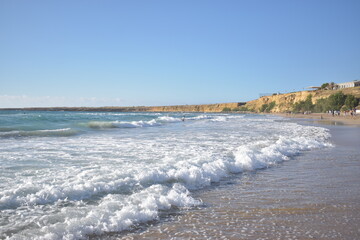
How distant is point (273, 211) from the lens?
4.34 m

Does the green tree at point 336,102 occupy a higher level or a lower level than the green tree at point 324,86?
lower

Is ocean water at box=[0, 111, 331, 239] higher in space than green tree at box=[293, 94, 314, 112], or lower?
lower

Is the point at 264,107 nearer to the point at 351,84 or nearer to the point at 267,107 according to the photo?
the point at 267,107

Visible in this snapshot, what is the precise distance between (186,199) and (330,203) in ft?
7.79

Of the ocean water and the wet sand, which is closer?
the wet sand

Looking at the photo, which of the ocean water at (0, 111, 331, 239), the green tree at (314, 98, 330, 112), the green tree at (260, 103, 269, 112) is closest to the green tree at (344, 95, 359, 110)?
the green tree at (314, 98, 330, 112)

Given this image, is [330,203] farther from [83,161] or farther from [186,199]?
[83,161]

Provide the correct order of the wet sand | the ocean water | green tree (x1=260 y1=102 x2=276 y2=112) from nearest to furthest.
A: the wet sand → the ocean water → green tree (x1=260 y1=102 x2=276 y2=112)

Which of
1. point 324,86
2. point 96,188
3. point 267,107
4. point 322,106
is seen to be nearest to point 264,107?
point 267,107

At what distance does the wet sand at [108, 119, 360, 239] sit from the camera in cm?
358

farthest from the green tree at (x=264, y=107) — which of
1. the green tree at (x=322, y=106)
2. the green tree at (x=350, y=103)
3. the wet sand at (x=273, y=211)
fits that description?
the wet sand at (x=273, y=211)

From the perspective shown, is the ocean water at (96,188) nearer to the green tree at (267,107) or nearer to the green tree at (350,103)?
the green tree at (350,103)

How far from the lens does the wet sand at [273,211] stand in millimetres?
3578

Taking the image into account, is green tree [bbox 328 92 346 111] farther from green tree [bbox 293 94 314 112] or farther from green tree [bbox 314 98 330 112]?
green tree [bbox 293 94 314 112]
